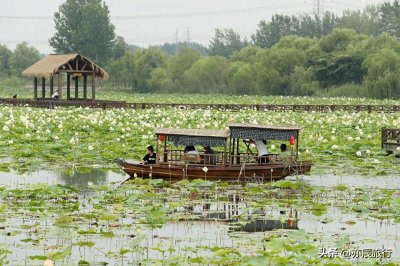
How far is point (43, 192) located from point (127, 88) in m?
80.5

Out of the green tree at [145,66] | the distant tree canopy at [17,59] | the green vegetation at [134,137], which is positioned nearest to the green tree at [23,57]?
the distant tree canopy at [17,59]

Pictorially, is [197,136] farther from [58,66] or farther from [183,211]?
[58,66]

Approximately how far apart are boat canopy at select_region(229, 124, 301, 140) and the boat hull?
2.16ft

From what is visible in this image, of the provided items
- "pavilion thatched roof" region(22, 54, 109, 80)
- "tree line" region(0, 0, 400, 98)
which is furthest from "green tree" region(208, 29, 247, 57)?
"pavilion thatched roof" region(22, 54, 109, 80)

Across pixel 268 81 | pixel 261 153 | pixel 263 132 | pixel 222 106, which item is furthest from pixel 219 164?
pixel 268 81

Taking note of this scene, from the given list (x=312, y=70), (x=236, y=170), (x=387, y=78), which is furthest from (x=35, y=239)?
(x=312, y=70)

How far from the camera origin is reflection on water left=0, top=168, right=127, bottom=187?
66.2 feet

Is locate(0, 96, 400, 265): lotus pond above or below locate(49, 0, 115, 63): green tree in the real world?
below

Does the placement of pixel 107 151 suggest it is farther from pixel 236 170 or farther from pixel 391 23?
pixel 391 23

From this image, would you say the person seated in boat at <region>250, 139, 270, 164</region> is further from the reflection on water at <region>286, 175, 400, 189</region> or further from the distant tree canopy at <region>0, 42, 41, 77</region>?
the distant tree canopy at <region>0, 42, 41, 77</region>

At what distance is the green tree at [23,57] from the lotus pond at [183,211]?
3265 inches

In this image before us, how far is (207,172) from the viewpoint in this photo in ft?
68.1

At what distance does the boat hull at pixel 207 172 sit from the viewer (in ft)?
67.9

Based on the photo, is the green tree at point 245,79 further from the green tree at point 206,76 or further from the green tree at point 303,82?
the green tree at point 206,76
